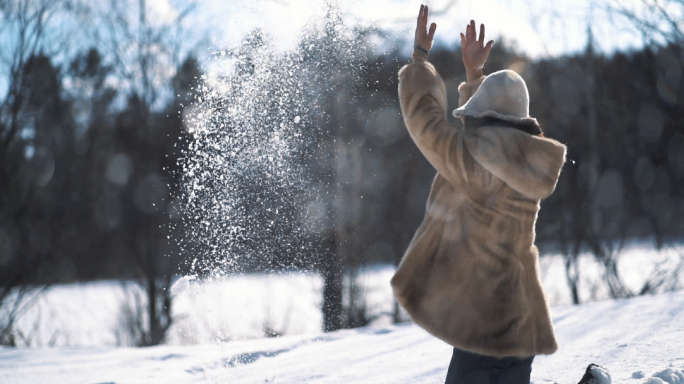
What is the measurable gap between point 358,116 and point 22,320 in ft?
20.2

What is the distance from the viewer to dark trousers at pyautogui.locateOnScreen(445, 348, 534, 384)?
175 cm

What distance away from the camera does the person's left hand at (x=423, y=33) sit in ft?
6.00

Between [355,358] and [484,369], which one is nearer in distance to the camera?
[484,369]

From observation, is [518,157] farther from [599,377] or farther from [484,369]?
[599,377]

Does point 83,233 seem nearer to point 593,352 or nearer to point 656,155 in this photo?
point 593,352

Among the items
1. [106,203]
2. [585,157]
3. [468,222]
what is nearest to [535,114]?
[585,157]

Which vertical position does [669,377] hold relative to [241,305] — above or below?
above

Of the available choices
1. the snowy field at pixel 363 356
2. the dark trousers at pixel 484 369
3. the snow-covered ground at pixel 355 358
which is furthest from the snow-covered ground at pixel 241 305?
the dark trousers at pixel 484 369

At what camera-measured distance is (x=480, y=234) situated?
174cm

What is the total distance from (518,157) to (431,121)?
0.29 m

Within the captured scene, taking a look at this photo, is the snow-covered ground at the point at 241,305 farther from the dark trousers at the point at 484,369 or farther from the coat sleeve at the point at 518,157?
the coat sleeve at the point at 518,157

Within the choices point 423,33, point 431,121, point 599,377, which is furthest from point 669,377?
point 423,33

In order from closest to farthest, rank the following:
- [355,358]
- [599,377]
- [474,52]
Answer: [474,52] → [599,377] → [355,358]

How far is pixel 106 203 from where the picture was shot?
371 inches
